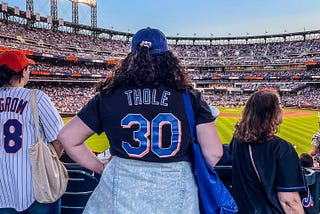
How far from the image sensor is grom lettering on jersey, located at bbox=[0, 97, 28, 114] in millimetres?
2646

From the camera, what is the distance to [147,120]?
2.06m

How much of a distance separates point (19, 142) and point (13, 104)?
1.20 ft

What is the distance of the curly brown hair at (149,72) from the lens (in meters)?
2.14

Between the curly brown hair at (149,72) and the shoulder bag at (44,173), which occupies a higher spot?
the curly brown hair at (149,72)

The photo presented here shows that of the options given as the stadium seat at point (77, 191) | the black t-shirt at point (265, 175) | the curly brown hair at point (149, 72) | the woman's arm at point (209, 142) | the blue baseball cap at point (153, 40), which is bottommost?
the stadium seat at point (77, 191)

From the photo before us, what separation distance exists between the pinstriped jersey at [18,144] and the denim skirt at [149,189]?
947 mm

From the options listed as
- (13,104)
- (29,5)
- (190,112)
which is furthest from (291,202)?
(29,5)

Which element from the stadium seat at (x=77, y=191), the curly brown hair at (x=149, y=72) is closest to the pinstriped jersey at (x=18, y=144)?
the stadium seat at (x=77, y=191)

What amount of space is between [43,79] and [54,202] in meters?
54.3

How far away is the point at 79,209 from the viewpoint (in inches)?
116

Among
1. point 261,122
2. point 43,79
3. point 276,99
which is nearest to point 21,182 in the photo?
point 261,122

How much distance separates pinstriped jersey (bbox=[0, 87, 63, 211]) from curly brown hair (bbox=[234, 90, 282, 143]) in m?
1.84

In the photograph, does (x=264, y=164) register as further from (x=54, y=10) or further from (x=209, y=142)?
(x=54, y=10)

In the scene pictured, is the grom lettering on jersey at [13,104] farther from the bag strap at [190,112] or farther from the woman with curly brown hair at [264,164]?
the woman with curly brown hair at [264,164]
